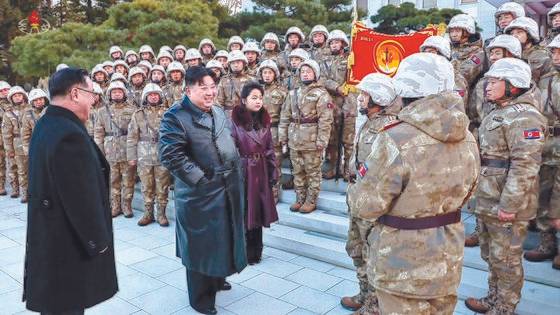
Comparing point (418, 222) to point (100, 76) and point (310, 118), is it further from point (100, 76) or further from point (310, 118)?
point (100, 76)

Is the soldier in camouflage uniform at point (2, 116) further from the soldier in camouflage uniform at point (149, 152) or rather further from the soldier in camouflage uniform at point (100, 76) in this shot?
the soldier in camouflage uniform at point (149, 152)

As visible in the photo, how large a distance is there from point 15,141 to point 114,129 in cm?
312

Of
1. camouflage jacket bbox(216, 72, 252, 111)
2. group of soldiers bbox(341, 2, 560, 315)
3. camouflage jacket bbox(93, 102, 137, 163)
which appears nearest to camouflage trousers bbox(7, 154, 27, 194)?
camouflage jacket bbox(93, 102, 137, 163)

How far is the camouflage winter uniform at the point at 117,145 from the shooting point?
7191mm

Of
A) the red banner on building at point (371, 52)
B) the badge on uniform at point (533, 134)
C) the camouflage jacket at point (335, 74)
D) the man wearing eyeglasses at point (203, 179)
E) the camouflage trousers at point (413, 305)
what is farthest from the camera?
the camouflage jacket at point (335, 74)

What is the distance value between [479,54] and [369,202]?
3.90 metres

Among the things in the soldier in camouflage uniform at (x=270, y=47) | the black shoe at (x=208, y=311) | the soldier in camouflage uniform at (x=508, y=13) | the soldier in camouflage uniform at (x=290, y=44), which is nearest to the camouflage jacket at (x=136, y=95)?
→ the soldier in camouflage uniform at (x=270, y=47)

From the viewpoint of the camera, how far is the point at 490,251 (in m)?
3.48

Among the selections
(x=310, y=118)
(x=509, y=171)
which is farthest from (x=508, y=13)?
(x=509, y=171)

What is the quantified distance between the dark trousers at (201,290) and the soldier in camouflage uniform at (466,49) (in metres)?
3.73

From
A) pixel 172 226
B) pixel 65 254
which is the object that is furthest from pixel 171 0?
pixel 65 254

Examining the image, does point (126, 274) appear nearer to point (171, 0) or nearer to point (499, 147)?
point (499, 147)

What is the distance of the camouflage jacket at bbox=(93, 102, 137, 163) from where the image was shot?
283 inches

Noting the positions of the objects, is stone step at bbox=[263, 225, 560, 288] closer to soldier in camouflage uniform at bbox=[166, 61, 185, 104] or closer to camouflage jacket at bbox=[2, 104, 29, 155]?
soldier in camouflage uniform at bbox=[166, 61, 185, 104]
